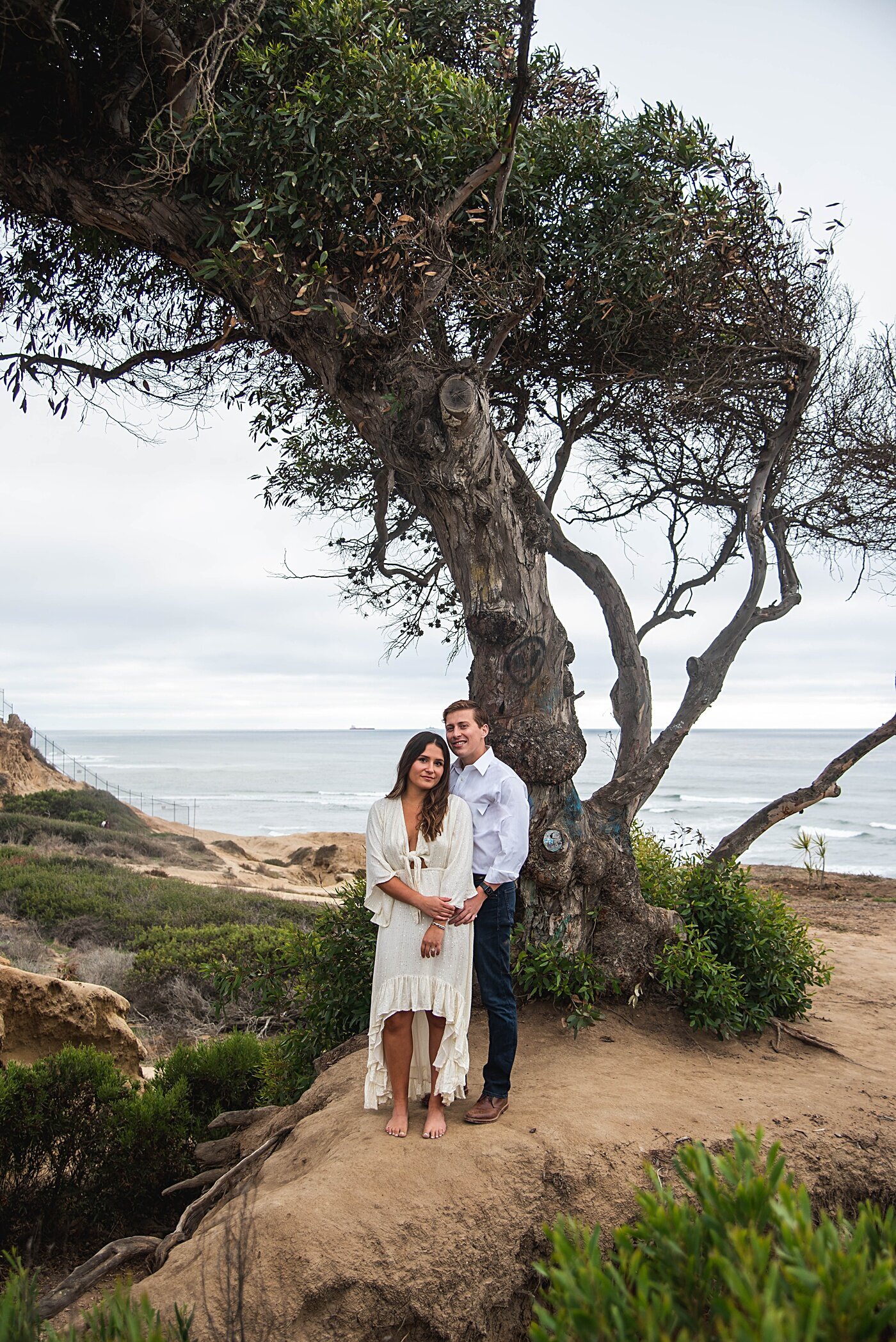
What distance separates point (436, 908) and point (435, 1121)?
919 millimetres

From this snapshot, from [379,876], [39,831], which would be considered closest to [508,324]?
[379,876]

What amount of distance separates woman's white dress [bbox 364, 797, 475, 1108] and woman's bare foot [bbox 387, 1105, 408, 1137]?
0.20 metres

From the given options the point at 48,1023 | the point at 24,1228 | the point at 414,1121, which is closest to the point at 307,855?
the point at 48,1023

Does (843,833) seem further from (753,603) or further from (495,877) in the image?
(495,877)

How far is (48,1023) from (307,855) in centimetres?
1713

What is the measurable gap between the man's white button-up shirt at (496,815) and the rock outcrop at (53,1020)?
14.5ft

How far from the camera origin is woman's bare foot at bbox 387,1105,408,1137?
3.96m

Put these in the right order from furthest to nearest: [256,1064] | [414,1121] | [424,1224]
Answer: [256,1064] < [414,1121] < [424,1224]

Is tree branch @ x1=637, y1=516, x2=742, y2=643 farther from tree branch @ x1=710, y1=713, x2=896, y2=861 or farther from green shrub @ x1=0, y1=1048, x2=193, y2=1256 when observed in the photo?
green shrub @ x1=0, y1=1048, x2=193, y2=1256

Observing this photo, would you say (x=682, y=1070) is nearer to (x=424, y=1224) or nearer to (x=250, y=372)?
(x=424, y=1224)

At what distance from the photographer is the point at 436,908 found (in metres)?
4.12

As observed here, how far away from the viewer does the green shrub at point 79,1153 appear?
5.38 m

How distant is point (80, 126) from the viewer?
5.64 metres

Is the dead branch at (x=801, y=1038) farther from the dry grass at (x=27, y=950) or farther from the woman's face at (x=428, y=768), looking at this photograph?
the dry grass at (x=27, y=950)
